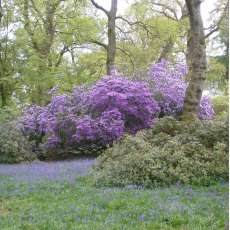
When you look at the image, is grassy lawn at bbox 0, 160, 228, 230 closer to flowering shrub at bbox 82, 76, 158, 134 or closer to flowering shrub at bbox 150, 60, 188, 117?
flowering shrub at bbox 82, 76, 158, 134

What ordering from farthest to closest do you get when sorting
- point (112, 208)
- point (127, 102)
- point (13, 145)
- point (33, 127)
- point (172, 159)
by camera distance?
point (33, 127)
point (127, 102)
point (13, 145)
point (172, 159)
point (112, 208)

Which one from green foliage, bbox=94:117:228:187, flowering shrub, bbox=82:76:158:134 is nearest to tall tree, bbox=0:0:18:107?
flowering shrub, bbox=82:76:158:134

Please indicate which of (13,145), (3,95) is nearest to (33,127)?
(13,145)

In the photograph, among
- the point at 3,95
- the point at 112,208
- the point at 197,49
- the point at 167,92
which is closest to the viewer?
the point at 112,208

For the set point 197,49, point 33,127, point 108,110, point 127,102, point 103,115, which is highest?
point 197,49

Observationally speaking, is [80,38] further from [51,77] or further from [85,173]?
[85,173]

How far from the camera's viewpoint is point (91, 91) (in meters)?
16.8

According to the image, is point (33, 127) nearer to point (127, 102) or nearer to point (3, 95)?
point (127, 102)

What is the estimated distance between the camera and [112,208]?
6.43 meters

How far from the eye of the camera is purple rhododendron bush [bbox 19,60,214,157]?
1584 cm

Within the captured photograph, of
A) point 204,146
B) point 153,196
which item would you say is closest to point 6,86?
point 204,146

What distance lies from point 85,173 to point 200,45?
5.18 metres

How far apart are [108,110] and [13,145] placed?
394 centimetres

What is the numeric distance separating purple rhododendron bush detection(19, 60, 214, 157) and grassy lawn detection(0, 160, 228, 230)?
6.78 meters
